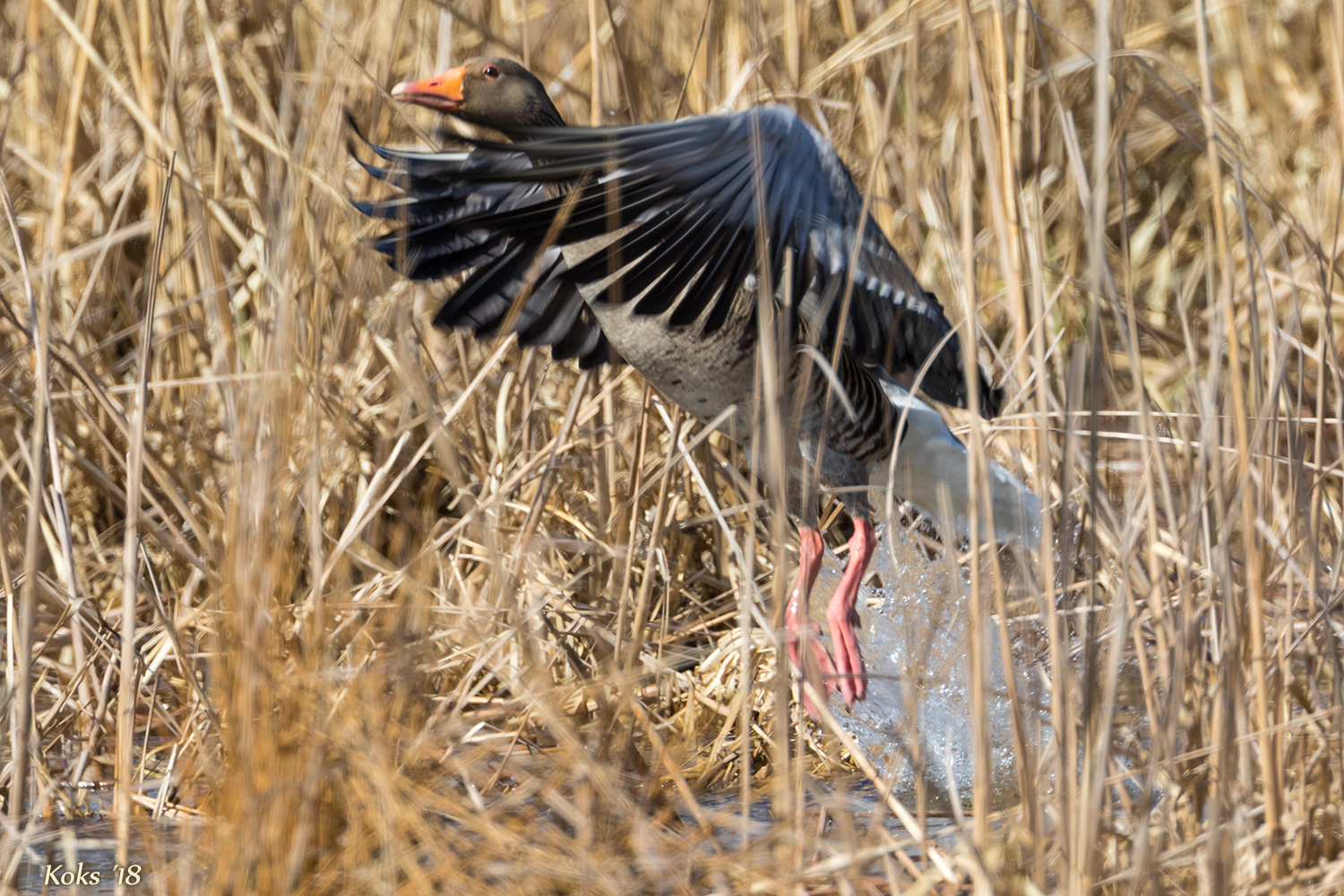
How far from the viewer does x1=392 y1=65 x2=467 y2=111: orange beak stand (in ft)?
9.64

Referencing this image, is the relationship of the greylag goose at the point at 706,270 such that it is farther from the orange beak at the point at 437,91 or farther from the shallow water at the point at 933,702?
the shallow water at the point at 933,702

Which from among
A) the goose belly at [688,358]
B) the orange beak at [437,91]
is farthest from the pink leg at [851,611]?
the orange beak at [437,91]

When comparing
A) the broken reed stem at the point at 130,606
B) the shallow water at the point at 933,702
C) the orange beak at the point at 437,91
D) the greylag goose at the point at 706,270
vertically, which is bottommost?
the shallow water at the point at 933,702

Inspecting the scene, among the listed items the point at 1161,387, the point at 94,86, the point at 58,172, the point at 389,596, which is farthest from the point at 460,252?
the point at 1161,387

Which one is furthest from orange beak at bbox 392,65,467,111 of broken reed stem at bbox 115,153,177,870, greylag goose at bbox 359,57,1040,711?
broken reed stem at bbox 115,153,177,870

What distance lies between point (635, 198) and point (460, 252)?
0.40 metres

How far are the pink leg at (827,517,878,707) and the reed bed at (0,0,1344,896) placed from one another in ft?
0.54

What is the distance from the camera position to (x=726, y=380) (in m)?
2.90

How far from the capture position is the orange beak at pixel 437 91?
2.94 meters

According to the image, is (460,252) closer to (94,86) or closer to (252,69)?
(252,69)

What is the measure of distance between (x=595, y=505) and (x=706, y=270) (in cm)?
89

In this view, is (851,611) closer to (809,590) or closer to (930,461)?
(809,590)

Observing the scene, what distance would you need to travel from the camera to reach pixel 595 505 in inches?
125

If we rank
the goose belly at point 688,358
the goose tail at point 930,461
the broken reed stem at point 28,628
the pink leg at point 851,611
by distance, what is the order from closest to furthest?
the broken reed stem at point 28,628
the goose belly at point 688,358
the pink leg at point 851,611
the goose tail at point 930,461
